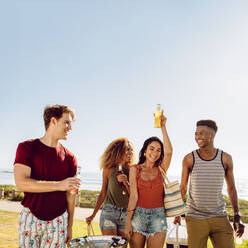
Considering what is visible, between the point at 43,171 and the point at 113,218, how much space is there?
134cm

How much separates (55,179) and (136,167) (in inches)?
42.9

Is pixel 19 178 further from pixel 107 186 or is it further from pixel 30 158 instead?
pixel 107 186

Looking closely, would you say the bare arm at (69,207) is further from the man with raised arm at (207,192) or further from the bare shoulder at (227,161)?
the bare shoulder at (227,161)

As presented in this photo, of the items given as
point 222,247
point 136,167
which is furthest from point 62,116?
point 222,247

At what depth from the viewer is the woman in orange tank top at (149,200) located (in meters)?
2.91

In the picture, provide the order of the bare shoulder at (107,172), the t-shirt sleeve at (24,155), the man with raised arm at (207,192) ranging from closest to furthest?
the t-shirt sleeve at (24,155) < the man with raised arm at (207,192) < the bare shoulder at (107,172)

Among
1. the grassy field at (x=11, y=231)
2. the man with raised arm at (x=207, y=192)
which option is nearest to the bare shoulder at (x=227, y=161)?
the man with raised arm at (x=207, y=192)

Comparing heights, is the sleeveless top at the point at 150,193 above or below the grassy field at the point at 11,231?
above

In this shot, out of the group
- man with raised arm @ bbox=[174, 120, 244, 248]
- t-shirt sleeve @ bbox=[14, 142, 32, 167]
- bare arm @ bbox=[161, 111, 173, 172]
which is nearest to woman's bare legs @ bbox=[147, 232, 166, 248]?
man with raised arm @ bbox=[174, 120, 244, 248]

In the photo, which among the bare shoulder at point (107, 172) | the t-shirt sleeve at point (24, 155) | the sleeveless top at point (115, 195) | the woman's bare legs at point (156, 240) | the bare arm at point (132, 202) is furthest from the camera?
the bare shoulder at point (107, 172)

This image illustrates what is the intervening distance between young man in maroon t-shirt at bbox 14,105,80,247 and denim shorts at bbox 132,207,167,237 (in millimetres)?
776

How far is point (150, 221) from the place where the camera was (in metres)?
2.93

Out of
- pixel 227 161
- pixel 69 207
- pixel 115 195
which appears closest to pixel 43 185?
pixel 69 207

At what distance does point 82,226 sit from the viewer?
8.69 metres
